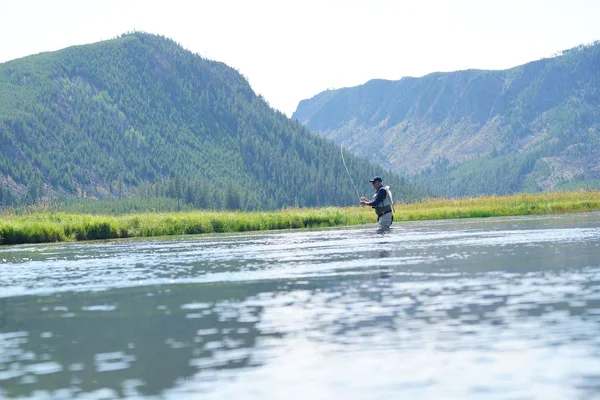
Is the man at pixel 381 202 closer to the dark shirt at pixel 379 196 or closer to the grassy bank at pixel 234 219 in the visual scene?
the dark shirt at pixel 379 196

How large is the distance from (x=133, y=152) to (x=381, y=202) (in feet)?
477

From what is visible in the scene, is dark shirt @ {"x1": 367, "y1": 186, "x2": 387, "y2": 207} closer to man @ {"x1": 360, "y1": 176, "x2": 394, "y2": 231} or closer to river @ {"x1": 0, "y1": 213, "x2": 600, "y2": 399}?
man @ {"x1": 360, "y1": 176, "x2": 394, "y2": 231}

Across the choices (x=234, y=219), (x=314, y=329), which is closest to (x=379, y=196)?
(x=234, y=219)

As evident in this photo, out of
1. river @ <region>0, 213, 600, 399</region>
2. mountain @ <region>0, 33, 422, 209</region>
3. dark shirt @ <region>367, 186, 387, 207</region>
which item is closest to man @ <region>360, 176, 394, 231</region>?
dark shirt @ <region>367, 186, 387, 207</region>

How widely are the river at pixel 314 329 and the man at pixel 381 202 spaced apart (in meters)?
9.52

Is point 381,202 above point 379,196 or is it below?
below

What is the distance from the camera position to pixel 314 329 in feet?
35.6

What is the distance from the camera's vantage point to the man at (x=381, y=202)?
98.9ft

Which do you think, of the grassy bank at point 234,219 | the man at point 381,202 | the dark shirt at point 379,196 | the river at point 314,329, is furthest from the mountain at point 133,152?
the river at point 314,329

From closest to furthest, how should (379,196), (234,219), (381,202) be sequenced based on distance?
(379,196), (381,202), (234,219)

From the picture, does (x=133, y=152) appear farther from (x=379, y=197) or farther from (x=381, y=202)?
(x=379, y=197)

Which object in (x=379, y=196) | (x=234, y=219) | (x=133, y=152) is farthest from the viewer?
(x=133, y=152)

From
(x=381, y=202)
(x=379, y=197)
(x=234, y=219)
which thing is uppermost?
(x=379, y=197)

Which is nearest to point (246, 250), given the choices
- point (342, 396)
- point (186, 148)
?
point (342, 396)
